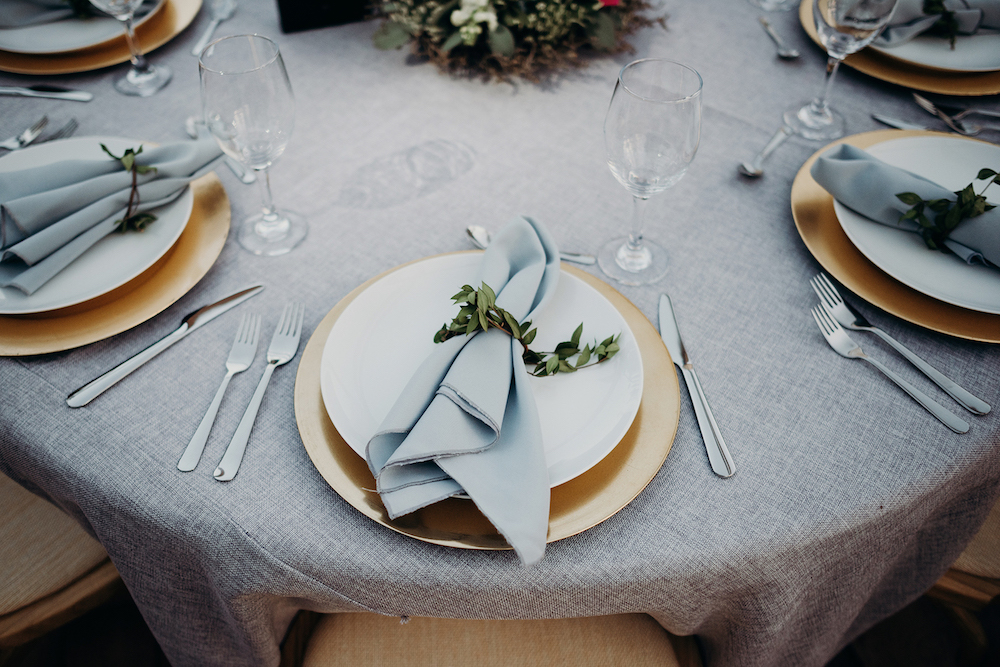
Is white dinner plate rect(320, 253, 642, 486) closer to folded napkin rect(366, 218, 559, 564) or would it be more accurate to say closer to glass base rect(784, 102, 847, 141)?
folded napkin rect(366, 218, 559, 564)

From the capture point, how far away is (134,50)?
3.73ft

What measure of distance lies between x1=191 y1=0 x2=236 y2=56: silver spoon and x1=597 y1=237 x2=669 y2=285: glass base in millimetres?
922

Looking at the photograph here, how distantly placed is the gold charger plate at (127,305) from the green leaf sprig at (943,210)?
0.93 meters

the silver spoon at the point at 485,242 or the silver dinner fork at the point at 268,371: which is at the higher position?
the silver spoon at the point at 485,242

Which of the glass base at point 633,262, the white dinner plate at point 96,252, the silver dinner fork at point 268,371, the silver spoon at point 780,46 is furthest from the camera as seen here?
Result: the silver spoon at point 780,46

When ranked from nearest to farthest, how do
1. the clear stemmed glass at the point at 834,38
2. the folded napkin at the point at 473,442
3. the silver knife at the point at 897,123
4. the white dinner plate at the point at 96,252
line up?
the folded napkin at the point at 473,442 < the white dinner plate at the point at 96,252 < the clear stemmed glass at the point at 834,38 < the silver knife at the point at 897,123

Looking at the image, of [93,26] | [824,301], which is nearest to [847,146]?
[824,301]

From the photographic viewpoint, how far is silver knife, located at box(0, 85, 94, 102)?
111 cm

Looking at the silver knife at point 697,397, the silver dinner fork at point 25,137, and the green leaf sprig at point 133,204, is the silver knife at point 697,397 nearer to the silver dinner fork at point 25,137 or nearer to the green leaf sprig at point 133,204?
the green leaf sprig at point 133,204

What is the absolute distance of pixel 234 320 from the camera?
0.81 m

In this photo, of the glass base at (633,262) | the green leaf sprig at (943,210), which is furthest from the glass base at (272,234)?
the green leaf sprig at (943,210)

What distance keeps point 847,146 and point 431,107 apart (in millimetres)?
688

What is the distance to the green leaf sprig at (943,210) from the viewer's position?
2.60 feet

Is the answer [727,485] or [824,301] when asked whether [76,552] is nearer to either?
[727,485]
